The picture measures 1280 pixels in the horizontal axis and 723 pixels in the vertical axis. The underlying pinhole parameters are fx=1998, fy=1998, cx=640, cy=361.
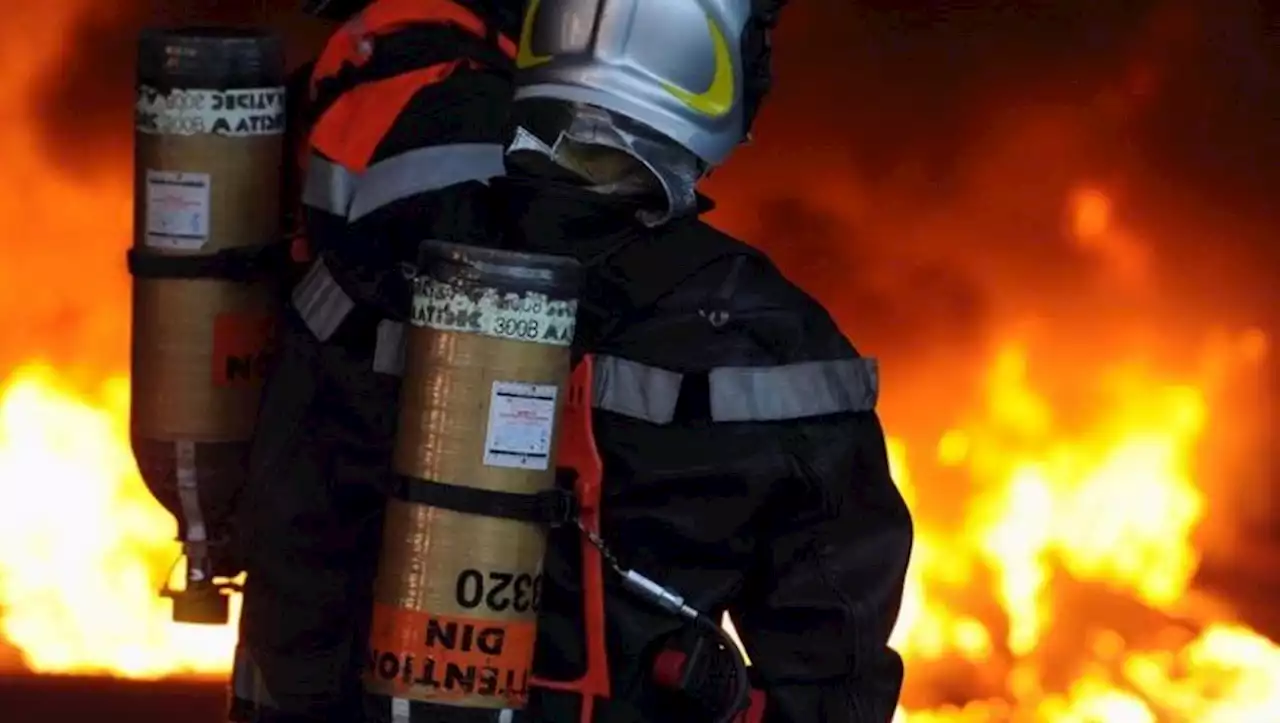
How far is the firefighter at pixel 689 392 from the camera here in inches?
82.0

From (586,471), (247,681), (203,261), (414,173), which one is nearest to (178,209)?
(203,261)

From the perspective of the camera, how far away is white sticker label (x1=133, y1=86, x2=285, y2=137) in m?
2.55

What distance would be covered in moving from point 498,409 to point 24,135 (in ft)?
7.78

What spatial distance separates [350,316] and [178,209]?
1.39 feet

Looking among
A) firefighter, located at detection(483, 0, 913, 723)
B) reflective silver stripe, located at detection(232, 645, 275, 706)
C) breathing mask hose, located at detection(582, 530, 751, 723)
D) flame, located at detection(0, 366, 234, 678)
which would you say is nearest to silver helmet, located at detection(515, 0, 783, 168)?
firefighter, located at detection(483, 0, 913, 723)

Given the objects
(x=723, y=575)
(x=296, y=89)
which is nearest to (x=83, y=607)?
(x=296, y=89)

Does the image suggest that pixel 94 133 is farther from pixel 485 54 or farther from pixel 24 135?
pixel 485 54

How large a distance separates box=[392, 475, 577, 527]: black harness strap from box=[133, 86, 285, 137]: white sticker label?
75 centimetres

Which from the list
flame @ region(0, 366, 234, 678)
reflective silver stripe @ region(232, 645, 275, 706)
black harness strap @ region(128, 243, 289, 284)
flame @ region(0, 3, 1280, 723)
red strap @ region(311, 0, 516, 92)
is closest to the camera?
red strap @ region(311, 0, 516, 92)

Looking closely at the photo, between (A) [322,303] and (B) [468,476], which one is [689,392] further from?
(A) [322,303]

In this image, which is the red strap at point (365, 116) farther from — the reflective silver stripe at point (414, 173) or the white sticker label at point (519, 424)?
the white sticker label at point (519, 424)

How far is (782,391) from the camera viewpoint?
2.09 m

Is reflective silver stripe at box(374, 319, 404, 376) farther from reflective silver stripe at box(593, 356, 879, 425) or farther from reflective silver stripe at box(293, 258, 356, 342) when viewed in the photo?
reflective silver stripe at box(593, 356, 879, 425)

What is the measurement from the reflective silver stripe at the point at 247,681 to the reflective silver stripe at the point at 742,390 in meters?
0.68
